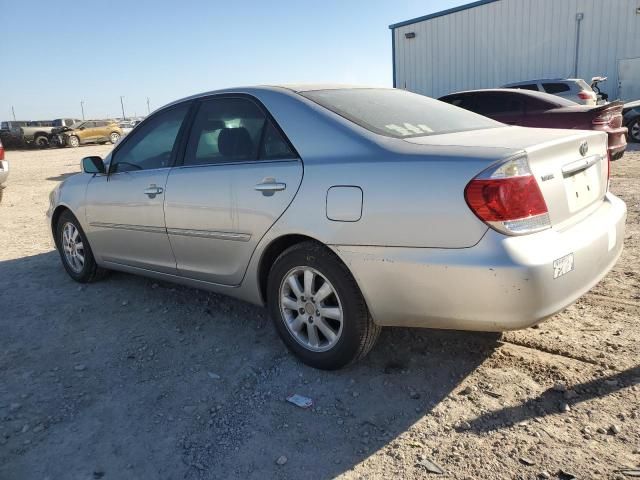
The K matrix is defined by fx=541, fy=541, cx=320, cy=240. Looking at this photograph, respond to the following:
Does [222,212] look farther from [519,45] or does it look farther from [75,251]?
[519,45]

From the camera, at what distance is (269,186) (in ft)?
9.82

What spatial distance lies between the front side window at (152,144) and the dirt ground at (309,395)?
1127 millimetres

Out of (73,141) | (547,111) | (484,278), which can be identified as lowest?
(484,278)

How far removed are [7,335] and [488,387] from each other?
10.6 ft

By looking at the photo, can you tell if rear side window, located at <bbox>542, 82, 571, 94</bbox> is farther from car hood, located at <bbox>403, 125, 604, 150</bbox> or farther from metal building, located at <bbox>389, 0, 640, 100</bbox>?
car hood, located at <bbox>403, 125, 604, 150</bbox>

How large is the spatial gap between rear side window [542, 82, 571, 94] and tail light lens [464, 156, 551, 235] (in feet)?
38.8

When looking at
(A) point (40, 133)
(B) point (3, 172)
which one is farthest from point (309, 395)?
(A) point (40, 133)

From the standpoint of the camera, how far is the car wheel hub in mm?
2881

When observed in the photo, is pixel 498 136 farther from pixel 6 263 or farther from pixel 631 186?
pixel 631 186

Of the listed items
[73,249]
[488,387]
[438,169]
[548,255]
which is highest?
[438,169]

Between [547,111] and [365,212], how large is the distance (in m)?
6.98

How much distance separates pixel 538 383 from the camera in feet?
8.95

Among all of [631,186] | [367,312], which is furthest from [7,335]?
[631,186]

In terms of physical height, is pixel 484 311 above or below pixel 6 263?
above
